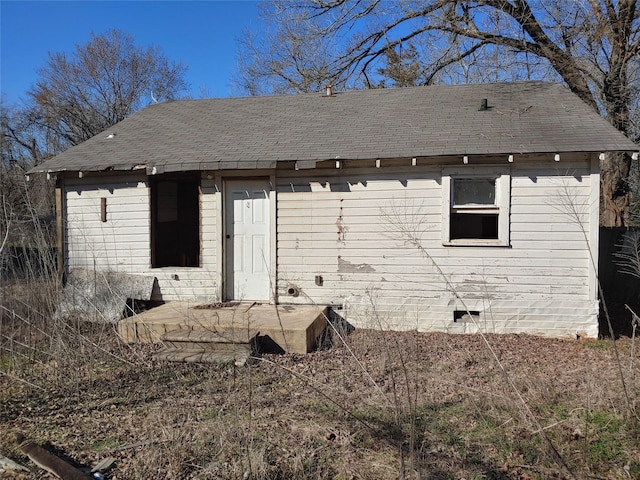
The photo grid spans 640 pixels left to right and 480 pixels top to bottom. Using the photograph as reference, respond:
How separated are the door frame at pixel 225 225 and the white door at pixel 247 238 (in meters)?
0.04

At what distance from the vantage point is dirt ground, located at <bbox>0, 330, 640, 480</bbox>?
3.25m

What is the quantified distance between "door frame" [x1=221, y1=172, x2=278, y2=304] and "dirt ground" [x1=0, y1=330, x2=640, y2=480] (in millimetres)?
2388

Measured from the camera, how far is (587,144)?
6734mm

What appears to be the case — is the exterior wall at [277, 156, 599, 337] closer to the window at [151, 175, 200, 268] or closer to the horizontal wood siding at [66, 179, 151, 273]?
Result: the horizontal wood siding at [66, 179, 151, 273]

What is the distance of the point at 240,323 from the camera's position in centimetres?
661

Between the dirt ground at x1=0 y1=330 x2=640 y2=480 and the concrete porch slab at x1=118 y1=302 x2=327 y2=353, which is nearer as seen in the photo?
the dirt ground at x1=0 y1=330 x2=640 y2=480

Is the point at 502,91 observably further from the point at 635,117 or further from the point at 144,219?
the point at 144,219

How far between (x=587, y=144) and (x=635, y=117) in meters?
7.18

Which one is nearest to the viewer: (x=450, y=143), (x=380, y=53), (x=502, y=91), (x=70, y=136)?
(x=450, y=143)

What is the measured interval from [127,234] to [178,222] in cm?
263

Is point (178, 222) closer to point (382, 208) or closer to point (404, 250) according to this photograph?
point (382, 208)

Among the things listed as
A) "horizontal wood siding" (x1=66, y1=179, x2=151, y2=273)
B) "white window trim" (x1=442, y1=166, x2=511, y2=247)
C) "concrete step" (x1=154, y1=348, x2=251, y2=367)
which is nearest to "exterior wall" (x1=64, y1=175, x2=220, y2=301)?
"horizontal wood siding" (x1=66, y1=179, x2=151, y2=273)

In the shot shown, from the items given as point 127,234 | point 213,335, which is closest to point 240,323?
point 213,335

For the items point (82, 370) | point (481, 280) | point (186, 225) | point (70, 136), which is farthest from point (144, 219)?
point (70, 136)
